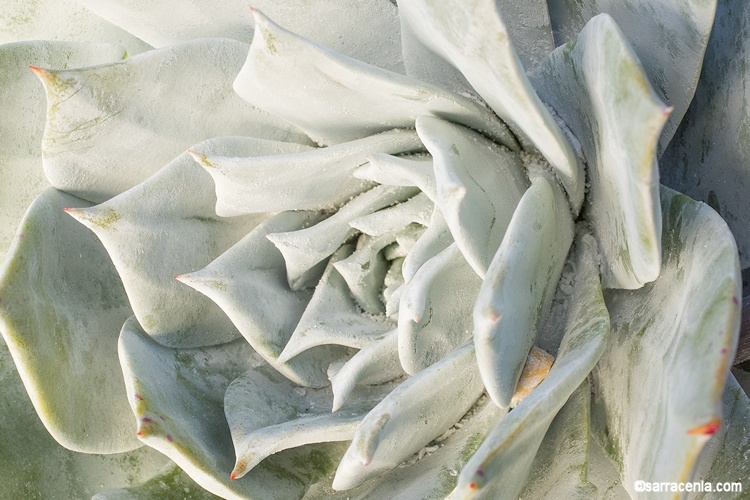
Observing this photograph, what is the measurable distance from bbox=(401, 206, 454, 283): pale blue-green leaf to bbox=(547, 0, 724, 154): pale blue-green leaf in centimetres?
23

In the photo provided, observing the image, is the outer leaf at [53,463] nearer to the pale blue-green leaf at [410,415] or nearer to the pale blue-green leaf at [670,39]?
the pale blue-green leaf at [410,415]

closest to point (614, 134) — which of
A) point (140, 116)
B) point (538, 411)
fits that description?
point (538, 411)

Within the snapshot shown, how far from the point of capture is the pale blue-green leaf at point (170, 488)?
0.92m

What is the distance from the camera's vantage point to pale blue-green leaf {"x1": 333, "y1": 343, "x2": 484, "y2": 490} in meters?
0.69

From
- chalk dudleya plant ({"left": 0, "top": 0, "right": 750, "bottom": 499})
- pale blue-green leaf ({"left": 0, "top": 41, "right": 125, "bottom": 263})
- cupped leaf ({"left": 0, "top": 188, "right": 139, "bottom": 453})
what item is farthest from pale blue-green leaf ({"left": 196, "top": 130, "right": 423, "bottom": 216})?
pale blue-green leaf ({"left": 0, "top": 41, "right": 125, "bottom": 263})

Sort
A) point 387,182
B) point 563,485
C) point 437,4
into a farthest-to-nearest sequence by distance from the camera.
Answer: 1. point 387,182
2. point 563,485
3. point 437,4

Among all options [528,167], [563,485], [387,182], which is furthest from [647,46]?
[563,485]

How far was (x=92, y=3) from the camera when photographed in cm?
96

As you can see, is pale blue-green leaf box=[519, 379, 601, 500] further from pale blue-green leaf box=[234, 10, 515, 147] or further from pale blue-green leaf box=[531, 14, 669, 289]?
pale blue-green leaf box=[234, 10, 515, 147]

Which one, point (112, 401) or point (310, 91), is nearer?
point (310, 91)

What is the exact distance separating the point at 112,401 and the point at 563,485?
0.57 meters

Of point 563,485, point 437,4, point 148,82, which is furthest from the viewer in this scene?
point 148,82

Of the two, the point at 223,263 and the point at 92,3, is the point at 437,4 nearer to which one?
the point at 223,263

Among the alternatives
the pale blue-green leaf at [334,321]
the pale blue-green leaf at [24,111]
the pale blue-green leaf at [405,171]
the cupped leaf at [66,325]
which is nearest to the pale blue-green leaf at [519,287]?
the pale blue-green leaf at [405,171]
